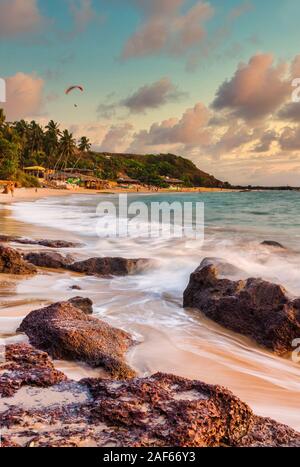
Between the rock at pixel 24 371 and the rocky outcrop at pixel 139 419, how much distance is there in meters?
0.12

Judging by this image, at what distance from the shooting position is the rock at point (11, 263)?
7.75 m

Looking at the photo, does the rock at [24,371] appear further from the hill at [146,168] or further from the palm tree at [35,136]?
the hill at [146,168]

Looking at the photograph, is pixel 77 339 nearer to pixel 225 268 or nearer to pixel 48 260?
pixel 225 268

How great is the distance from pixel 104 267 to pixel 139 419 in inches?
252

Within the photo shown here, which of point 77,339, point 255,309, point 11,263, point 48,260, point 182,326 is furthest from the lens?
point 48,260

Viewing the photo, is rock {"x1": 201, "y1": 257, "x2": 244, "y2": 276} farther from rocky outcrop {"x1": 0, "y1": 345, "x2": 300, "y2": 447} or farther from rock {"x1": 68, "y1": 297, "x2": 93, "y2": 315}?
rocky outcrop {"x1": 0, "y1": 345, "x2": 300, "y2": 447}

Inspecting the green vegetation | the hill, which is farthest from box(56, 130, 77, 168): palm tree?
the hill

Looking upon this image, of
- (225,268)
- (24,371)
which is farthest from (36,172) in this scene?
(24,371)

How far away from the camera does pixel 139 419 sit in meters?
2.37

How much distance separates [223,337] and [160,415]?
3.07 metres

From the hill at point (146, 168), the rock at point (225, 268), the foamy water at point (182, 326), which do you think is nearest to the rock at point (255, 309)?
the foamy water at point (182, 326)

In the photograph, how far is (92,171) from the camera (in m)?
96.5

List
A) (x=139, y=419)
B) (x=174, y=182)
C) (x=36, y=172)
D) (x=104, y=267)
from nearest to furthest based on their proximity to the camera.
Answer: (x=139, y=419) → (x=104, y=267) → (x=36, y=172) → (x=174, y=182)
